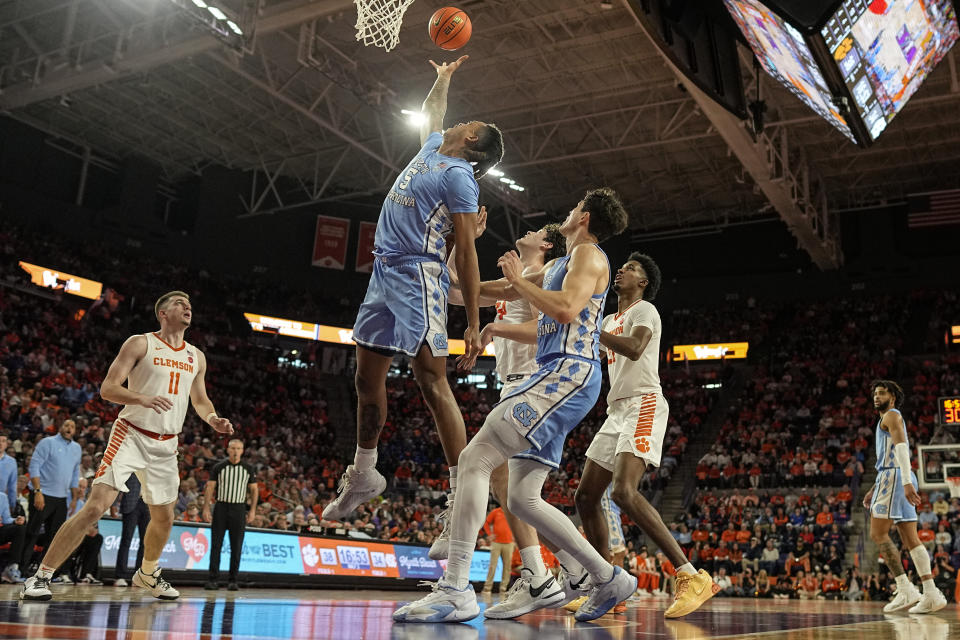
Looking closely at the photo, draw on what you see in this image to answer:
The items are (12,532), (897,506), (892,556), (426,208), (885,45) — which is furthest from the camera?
(12,532)

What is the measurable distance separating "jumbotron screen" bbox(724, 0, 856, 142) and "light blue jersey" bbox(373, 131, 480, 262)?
15.1 ft

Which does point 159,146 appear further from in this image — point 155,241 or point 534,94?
point 534,94

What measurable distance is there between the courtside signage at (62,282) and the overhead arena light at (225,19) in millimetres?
11280

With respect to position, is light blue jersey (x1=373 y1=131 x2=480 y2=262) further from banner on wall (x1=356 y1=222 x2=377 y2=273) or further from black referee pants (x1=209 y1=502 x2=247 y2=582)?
banner on wall (x1=356 y1=222 x2=377 y2=273)

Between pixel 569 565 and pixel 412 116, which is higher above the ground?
pixel 412 116

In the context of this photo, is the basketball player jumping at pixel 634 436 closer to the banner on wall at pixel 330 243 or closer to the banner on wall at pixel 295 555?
the banner on wall at pixel 295 555

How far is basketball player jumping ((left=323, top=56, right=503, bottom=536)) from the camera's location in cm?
429

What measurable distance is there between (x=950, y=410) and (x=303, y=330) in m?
20.1

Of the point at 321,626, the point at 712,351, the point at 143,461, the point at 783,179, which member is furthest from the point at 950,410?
the point at 321,626

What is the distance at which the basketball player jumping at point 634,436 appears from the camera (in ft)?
17.7

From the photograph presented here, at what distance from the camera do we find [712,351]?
28734 mm

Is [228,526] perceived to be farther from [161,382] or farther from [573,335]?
[573,335]

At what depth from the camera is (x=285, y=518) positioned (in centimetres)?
1499

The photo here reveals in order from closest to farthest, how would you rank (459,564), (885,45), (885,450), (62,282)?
(459,564)
(885,450)
(885,45)
(62,282)
